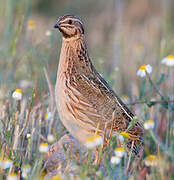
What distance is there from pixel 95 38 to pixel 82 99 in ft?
20.4

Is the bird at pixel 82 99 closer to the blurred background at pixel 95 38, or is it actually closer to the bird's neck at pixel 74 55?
the bird's neck at pixel 74 55

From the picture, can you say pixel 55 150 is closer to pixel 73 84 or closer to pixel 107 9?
pixel 73 84

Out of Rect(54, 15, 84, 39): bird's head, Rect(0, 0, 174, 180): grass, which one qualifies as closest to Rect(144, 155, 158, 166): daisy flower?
Rect(0, 0, 174, 180): grass

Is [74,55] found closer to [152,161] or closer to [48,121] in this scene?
[48,121]

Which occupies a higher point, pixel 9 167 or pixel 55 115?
pixel 55 115

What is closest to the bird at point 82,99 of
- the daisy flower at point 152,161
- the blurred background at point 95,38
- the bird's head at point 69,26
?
the bird's head at point 69,26

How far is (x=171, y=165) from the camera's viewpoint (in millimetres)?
3570

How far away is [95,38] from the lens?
10.6 meters

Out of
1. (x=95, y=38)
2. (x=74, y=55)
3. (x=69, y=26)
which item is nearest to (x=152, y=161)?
(x=74, y=55)

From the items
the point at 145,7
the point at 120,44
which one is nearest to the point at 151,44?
the point at 120,44

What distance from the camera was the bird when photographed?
175 inches

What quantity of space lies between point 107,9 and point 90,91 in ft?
23.3

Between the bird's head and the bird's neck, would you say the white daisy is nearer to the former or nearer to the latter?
the bird's neck

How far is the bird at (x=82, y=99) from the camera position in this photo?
4.43 metres
